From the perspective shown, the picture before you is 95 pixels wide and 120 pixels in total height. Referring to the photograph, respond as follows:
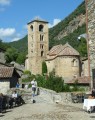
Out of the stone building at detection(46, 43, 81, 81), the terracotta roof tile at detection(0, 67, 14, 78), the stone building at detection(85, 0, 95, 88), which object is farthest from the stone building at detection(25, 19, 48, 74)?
the stone building at detection(85, 0, 95, 88)

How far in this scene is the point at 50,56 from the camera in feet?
269

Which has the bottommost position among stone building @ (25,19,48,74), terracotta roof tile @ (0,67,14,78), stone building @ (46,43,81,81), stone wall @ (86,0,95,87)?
terracotta roof tile @ (0,67,14,78)

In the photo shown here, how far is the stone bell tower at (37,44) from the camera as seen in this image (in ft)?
279

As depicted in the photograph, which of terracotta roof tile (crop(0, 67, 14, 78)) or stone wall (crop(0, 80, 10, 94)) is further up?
terracotta roof tile (crop(0, 67, 14, 78))

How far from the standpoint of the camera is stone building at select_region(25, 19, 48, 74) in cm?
8500

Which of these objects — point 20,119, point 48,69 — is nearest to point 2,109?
point 20,119

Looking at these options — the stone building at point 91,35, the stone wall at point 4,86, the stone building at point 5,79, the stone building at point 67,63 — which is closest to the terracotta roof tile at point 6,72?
the stone building at point 5,79

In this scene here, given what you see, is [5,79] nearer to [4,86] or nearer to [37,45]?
[4,86]

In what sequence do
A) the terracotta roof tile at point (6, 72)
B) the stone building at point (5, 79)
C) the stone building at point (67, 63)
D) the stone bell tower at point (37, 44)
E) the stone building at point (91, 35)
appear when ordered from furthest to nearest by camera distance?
the stone bell tower at point (37, 44) < the stone building at point (67, 63) < the terracotta roof tile at point (6, 72) < the stone building at point (5, 79) < the stone building at point (91, 35)

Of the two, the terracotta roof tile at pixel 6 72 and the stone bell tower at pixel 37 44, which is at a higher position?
the stone bell tower at pixel 37 44

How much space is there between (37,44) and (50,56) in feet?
24.6

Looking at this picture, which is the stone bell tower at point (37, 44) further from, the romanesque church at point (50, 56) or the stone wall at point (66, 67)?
the stone wall at point (66, 67)

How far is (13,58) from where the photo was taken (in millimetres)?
98625

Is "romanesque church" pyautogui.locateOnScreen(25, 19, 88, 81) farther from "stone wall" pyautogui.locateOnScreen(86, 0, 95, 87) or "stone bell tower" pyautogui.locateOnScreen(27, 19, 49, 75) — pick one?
"stone wall" pyautogui.locateOnScreen(86, 0, 95, 87)
